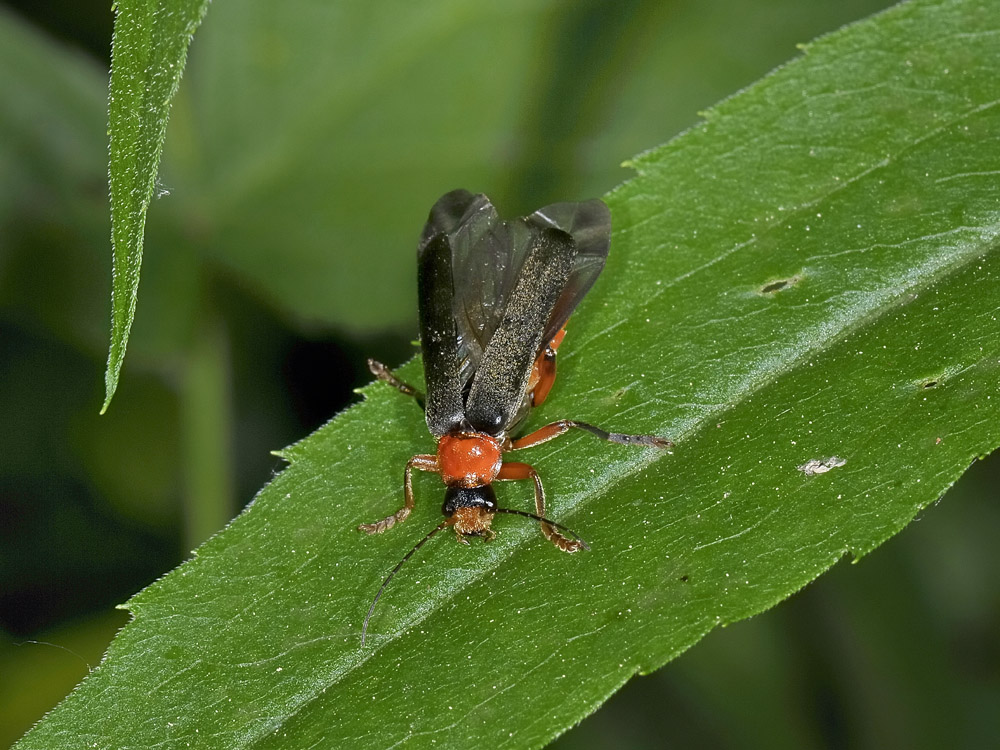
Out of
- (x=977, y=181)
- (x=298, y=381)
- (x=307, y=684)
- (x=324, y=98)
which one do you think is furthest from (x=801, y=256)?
(x=324, y=98)

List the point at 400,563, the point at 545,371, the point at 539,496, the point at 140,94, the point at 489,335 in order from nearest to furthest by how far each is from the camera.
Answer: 1. the point at 140,94
2. the point at 400,563
3. the point at 539,496
4. the point at 545,371
5. the point at 489,335

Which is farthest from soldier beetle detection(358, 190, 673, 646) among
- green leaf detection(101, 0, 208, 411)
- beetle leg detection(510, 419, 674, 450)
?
green leaf detection(101, 0, 208, 411)

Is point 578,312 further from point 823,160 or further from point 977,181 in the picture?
point 977,181

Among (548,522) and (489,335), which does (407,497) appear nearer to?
(548,522)

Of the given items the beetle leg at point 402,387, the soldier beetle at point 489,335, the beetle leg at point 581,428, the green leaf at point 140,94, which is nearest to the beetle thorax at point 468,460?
the soldier beetle at point 489,335

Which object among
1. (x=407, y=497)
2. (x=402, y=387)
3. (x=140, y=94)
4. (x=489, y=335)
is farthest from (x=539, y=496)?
(x=140, y=94)

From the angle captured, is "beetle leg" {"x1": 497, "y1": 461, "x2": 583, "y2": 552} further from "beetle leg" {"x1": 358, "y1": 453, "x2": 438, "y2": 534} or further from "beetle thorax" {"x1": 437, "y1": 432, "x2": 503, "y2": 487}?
"beetle leg" {"x1": 358, "y1": 453, "x2": 438, "y2": 534}

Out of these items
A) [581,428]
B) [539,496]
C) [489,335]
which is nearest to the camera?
[539,496]
